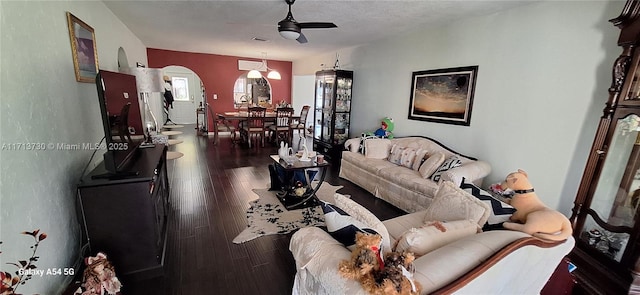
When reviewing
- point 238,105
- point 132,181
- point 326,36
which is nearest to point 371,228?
point 132,181

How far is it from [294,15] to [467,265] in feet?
10.6

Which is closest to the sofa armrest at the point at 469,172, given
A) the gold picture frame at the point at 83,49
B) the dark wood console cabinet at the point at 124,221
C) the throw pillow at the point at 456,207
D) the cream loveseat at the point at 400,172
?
the cream loveseat at the point at 400,172

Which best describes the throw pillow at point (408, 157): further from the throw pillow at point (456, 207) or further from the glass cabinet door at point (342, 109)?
the glass cabinet door at point (342, 109)

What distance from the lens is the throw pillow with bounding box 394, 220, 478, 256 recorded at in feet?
4.57

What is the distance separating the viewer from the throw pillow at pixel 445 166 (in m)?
2.97

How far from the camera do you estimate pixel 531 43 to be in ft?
8.59

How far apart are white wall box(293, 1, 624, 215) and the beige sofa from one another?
1.49 meters

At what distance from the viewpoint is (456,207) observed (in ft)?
5.92

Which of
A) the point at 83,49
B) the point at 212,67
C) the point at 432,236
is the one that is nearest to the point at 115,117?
the point at 83,49

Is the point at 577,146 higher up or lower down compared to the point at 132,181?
higher up

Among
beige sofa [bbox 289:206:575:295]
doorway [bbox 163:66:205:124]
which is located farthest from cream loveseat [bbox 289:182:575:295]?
doorway [bbox 163:66:205:124]

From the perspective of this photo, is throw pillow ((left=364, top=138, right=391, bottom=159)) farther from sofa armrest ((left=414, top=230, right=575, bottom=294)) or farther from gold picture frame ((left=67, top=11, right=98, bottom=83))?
gold picture frame ((left=67, top=11, right=98, bottom=83))

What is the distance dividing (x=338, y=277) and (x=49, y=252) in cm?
→ 181

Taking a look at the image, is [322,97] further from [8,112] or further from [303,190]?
[8,112]
